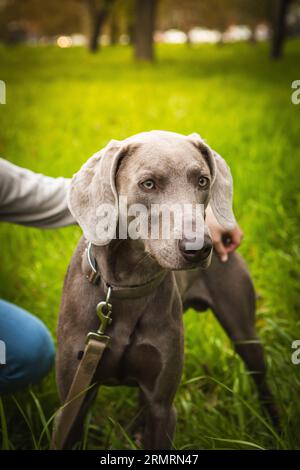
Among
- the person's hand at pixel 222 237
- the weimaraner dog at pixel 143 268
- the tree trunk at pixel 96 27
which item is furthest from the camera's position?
the tree trunk at pixel 96 27

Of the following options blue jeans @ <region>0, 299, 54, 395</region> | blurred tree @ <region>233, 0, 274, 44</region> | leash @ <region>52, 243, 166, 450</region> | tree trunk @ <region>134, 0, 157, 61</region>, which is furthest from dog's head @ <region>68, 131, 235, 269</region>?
blurred tree @ <region>233, 0, 274, 44</region>

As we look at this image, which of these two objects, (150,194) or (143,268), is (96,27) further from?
(150,194)

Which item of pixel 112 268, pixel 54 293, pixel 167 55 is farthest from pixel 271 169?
pixel 167 55

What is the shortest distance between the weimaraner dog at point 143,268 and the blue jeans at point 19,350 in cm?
48

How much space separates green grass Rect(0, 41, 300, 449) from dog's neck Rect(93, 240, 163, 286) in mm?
502

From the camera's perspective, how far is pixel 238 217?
3.83m

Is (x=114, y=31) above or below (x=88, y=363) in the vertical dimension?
above

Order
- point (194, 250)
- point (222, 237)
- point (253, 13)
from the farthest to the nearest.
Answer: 1. point (253, 13)
2. point (222, 237)
3. point (194, 250)

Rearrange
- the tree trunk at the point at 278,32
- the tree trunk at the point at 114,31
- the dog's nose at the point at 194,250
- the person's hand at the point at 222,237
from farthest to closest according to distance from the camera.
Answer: the tree trunk at the point at 114,31 → the tree trunk at the point at 278,32 → the person's hand at the point at 222,237 → the dog's nose at the point at 194,250

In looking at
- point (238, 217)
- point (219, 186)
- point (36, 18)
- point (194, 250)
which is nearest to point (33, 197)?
point (219, 186)

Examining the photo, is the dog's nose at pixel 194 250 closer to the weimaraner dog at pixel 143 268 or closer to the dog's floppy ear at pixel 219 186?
the weimaraner dog at pixel 143 268

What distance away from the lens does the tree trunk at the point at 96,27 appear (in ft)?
63.6

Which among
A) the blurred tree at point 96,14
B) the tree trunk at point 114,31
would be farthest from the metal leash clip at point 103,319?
the tree trunk at point 114,31

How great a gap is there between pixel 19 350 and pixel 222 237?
104 cm
